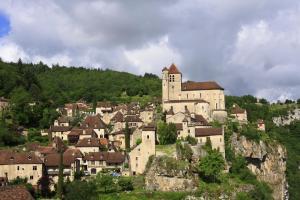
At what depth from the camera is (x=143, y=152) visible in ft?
267

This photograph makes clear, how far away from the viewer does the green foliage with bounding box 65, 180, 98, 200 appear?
224ft

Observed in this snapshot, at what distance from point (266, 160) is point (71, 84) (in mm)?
86654

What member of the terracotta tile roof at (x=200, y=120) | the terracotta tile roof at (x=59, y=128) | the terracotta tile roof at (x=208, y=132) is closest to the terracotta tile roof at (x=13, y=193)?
the terracotta tile roof at (x=208, y=132)

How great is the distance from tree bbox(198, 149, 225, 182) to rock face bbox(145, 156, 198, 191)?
2.08 metres

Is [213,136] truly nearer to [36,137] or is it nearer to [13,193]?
[36,137]

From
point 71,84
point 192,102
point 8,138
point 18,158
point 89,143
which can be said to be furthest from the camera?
point 71,84

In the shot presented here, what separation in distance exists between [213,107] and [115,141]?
22406 mm

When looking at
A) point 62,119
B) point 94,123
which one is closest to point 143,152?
point 94,123

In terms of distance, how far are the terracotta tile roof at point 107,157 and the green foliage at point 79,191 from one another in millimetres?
10281

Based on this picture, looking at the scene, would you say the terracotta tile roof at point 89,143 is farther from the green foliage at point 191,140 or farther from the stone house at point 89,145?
the green foliage at point 191,140

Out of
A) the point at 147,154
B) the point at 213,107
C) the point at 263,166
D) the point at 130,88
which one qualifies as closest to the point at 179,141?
the point at 147,154

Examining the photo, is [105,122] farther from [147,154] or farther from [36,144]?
[147,154]

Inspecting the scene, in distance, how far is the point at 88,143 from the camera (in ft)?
290

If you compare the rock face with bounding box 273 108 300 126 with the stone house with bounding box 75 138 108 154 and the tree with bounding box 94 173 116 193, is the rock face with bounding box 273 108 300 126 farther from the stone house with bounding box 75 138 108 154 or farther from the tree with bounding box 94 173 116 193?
the tree with bounding box 94 173 116 193
